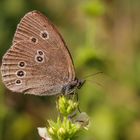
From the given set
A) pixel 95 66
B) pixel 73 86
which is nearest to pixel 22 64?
pixel 73 86

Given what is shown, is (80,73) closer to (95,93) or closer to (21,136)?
(95,93)

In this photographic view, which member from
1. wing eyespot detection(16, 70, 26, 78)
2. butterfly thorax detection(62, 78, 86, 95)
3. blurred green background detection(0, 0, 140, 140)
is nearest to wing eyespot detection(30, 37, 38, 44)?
wing eyespot detection(16, 70, 26, 78)

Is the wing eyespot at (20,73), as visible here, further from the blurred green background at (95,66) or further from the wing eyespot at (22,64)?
the blurred green background at (95,66)

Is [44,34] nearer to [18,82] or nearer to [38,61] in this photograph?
[38,61]

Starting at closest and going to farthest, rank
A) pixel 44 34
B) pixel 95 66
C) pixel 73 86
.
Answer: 1. pixel 73 86
2. pixel 44 34
3. pixel 95 66

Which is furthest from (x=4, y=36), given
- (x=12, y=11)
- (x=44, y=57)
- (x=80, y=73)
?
(x=44, y=57)

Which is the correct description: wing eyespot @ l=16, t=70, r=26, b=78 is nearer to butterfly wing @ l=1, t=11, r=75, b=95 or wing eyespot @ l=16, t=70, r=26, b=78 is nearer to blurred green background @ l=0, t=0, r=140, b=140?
butterfly wing @ l=1, t=11, r=75, b=95
